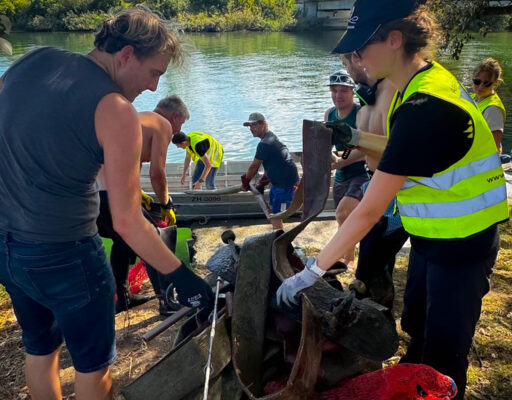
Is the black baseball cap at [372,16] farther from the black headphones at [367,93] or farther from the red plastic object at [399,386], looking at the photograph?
the black headphones at [367,93]

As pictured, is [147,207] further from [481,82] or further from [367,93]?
[481,82]

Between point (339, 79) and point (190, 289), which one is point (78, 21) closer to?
point (339, 79)

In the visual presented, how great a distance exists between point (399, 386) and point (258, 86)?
23893 millimetres

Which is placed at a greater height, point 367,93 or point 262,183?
point 367,93

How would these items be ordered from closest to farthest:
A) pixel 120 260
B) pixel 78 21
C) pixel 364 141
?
1. pixel 364 141
2. pixel 120 260
3. pixel 78 21

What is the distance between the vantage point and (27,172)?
5.15ft

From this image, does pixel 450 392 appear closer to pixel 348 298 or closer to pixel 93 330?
pixel 348 298

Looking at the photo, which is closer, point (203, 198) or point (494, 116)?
point (494, 116)

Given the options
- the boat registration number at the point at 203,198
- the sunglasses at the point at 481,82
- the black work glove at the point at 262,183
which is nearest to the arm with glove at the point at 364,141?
the sunglasses at the point at 481,82

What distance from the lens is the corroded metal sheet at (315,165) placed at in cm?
185

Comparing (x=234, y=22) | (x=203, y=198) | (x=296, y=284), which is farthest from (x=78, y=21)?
(x=296, y=284)

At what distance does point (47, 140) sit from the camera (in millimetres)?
1533

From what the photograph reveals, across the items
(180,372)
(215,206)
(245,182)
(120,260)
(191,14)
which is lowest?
(215,206)

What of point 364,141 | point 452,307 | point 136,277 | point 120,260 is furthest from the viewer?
point 136,277
